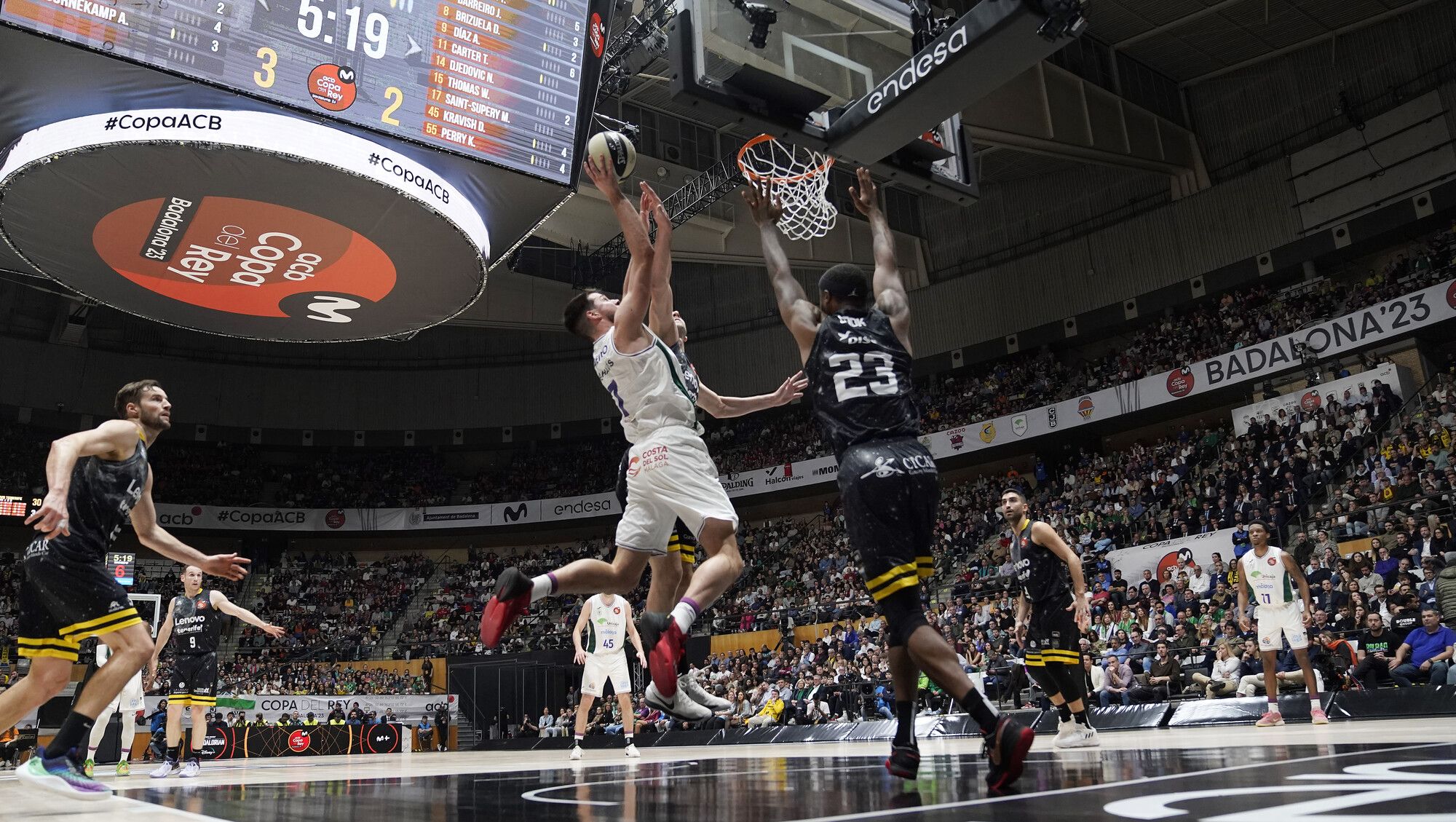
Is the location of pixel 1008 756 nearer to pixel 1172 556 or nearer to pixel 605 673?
pixel 605 673

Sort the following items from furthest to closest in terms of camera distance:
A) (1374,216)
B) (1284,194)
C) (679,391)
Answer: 1. (1284,194)
2. (1374,216)
3. (679,391)

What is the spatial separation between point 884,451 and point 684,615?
1166 mm

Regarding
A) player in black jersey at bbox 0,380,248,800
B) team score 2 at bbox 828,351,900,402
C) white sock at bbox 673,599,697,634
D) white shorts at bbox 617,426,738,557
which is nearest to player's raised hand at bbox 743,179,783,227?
team score 2 at bbox 828,351,900,402

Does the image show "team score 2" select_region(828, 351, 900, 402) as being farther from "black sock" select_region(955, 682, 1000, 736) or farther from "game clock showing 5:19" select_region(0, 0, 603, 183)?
"game clock showing 5:19" select_region(0, 0, 603, 183)

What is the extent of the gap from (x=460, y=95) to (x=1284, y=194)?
71.8 ft

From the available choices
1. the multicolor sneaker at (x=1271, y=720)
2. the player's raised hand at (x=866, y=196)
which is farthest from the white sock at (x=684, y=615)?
the multicolor sneaker at (x=1271, y=720)

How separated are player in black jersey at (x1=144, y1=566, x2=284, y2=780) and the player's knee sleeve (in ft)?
25.0

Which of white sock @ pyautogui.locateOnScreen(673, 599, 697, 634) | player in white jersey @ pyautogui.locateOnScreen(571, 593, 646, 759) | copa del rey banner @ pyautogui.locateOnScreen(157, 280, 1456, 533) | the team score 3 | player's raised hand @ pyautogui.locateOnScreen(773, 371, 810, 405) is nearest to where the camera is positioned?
white sock @ pyautogui.locateOnScreen(673, 599, 697, 634)

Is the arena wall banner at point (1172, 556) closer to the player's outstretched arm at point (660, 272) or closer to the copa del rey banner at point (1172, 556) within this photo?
the copa del rey banner at point (1172, 556)

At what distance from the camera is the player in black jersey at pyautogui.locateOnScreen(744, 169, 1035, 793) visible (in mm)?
4277

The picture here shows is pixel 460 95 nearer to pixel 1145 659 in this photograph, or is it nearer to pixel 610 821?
pixel 610 821

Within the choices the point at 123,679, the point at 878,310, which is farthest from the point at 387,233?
the point at 878,310

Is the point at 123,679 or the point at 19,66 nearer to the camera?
the point at 123,679

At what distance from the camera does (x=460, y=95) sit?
972 centimetres
